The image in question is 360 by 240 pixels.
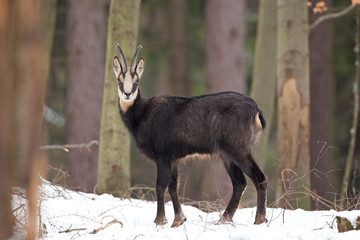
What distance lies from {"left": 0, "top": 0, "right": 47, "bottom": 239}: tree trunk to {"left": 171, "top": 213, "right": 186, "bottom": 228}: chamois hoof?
14.8 feet

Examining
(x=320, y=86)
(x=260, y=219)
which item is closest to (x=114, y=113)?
(x=260, y=219)

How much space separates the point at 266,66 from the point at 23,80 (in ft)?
33.7

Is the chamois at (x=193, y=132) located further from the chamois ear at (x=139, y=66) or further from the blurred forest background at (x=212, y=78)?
the blurred forest background at (x=212, y=78)

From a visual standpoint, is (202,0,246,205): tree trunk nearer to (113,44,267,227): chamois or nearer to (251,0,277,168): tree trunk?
(251,0,277,168): tree trunk

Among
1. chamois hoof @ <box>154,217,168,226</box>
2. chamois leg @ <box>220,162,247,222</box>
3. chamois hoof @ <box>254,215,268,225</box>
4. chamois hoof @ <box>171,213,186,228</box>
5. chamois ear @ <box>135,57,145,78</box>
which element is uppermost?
chamois ear @ <box>135,57,145,78</box>

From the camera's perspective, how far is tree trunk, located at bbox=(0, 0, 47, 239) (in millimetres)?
2828

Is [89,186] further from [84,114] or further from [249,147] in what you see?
[249,147]

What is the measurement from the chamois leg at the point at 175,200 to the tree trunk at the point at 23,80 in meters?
4.59

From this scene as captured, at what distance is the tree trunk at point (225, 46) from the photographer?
15688 mm

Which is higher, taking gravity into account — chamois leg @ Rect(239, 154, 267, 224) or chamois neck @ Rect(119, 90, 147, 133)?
chamois neck @ Rect(119, 90, 147, 133)

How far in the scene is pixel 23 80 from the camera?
9.32 ft

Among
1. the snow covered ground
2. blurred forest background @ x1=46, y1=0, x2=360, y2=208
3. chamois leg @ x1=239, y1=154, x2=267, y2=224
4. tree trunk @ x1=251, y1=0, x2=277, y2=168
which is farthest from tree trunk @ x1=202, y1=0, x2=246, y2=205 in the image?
chamois leg @ x1=239, y1=154, x2=267, y2=224

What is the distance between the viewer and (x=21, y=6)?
2.84 m

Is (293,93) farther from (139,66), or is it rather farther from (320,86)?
(320,86)
